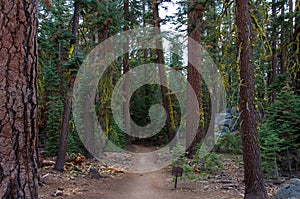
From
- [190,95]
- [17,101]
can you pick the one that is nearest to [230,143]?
[190,95]

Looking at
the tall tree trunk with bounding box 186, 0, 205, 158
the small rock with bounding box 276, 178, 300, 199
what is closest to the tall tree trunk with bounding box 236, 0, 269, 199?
the small rock with bounding box 276, 178, 300, 199

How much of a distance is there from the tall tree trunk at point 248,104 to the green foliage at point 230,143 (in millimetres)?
6510

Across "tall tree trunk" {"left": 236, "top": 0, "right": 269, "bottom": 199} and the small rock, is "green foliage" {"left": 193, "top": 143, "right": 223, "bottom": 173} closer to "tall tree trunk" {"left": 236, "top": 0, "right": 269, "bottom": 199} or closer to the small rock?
the small rock

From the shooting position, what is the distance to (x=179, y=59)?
52.8ft

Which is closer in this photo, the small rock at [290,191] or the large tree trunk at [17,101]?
the large tree trunk at [17,101]

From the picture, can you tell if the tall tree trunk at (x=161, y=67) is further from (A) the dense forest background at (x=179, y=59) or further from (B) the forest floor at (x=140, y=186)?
(B) the forest floor at (x=140, y=186)

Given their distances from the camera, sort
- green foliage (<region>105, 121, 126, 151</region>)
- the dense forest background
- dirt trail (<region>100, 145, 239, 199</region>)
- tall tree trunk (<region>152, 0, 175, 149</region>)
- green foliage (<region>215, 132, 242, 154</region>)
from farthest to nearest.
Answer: green foliage (<region>105, 121, 126, 151</region>) < green foliage (<region>215, 132, 242, 154</region>) < tall tree trunk (<region>152, 0, 175, 149</region>) < dirt trail (<region>100, 145, 239, 199</region>) < the dense forest background

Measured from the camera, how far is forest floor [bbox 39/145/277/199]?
5.98m

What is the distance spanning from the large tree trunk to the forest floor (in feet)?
13.2

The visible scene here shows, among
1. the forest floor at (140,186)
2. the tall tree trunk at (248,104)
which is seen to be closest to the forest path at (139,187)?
the forest floor at (140,186)

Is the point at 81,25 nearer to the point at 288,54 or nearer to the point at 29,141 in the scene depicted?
the point at 288,54

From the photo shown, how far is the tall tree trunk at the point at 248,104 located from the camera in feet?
15.0

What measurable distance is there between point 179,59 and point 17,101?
14482mm

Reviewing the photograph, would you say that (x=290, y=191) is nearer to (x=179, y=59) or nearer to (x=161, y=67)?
(x=161, y=67)
